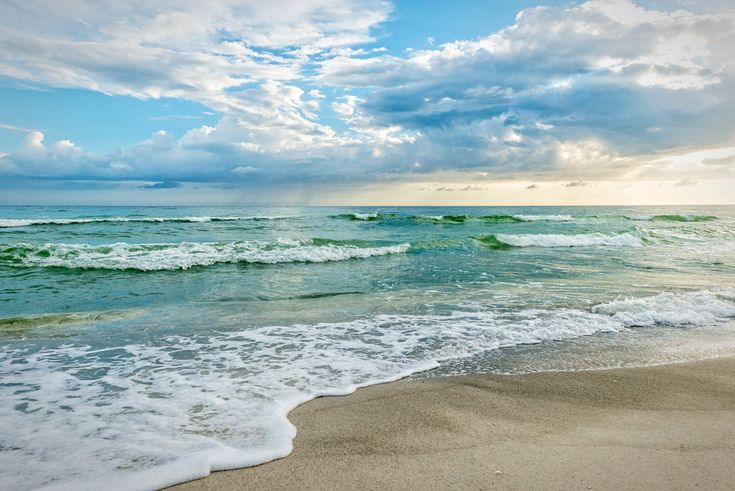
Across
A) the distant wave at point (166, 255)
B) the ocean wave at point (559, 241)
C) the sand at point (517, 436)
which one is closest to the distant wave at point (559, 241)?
the ocean wave at point (559, 241)

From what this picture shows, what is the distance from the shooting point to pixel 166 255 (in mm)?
16266

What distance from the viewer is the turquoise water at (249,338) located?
3.39 metres

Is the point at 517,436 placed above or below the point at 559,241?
below

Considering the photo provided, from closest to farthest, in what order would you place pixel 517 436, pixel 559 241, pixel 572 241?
pixel 517 436 → pixel 559 241 → pixel 572 241

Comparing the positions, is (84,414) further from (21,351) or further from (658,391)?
(658,391)

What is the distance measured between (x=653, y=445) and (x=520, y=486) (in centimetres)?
126

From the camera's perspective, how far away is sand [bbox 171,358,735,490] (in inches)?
111

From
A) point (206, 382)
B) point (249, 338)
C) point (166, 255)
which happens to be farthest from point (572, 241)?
point (206, 382)

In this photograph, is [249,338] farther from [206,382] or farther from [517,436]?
[517,436]

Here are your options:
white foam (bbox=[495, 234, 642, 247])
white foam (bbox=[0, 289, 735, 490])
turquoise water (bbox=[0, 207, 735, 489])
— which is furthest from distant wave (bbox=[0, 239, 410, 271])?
white foam (bbox=[495, 234, 642, 247])

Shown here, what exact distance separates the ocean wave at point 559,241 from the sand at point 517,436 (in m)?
18.7

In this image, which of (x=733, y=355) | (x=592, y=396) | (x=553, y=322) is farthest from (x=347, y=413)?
(x=733, y=355)

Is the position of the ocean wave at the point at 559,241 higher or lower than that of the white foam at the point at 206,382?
higher

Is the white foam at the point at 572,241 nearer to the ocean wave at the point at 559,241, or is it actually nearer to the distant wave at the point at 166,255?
the ocean wave at the point at 559,241
